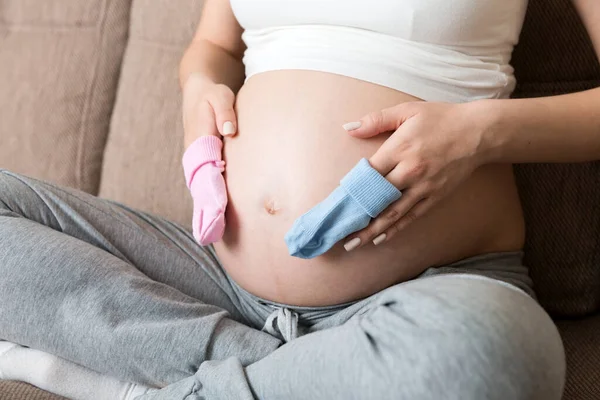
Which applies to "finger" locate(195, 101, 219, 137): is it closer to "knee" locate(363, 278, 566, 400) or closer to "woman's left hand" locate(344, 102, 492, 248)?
"woman's left hand" locate(344, 102, 492, 248)

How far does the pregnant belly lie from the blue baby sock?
0.14 feet

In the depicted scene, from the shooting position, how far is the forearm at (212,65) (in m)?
1.00

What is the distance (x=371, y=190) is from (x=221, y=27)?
50 centimetres

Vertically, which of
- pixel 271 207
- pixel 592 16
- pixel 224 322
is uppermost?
pixel 592 16

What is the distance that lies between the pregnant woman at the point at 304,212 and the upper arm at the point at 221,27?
16 cm

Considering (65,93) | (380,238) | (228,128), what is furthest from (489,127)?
(65,93)

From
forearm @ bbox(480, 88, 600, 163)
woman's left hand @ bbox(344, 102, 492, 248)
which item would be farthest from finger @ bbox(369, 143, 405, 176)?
forearm @ bbox(480, 88, 600, 163)

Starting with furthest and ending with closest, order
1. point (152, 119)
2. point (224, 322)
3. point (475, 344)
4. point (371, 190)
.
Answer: point (152, 119) → point (224, 322) → point (371, 190) → point (475, 344)

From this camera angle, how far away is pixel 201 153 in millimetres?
826

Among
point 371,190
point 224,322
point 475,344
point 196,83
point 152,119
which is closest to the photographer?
point 475,344

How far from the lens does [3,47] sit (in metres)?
1.35

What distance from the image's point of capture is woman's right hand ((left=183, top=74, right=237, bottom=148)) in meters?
0.84

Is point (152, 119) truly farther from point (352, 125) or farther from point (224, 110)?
point (352, 125)

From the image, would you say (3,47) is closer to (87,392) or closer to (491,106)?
(87,392)
